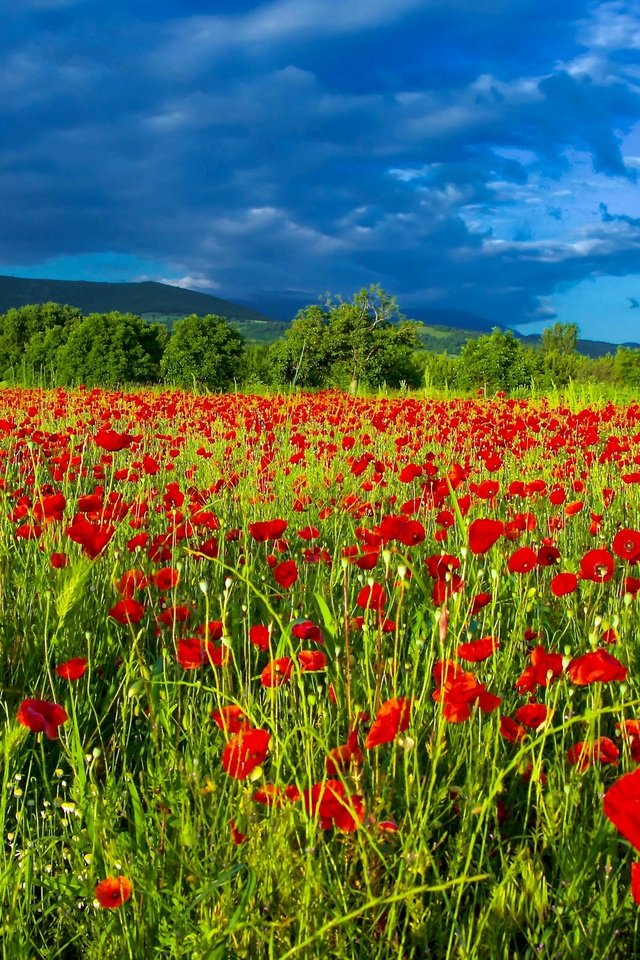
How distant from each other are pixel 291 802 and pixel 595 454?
583 centimetres

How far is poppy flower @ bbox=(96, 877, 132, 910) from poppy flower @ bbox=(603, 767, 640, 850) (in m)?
0.79

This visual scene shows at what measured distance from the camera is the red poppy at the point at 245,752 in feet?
4.39

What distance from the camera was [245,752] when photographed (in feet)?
4.50

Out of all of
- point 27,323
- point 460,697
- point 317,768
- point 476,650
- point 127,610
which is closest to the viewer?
point 460,697

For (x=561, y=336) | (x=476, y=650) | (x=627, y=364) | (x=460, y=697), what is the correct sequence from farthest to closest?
(x=561, y=336) → (x=627, y=364) → (x=476, y=650) → (x=460, y=697)

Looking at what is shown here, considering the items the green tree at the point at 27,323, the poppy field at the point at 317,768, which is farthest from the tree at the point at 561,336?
the poppy field at the point at 317,768

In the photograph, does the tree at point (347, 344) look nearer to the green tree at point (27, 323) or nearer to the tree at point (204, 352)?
the tree at point (204, 352)

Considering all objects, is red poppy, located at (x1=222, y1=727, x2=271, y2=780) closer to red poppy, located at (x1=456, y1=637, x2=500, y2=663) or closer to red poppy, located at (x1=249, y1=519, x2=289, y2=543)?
red poppy, located at (x1=456, y1=637, x2=500, y2=663)

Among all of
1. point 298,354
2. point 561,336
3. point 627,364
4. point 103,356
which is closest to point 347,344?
point 298,354

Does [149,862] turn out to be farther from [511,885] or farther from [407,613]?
[407,613]

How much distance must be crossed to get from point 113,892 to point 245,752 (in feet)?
0.99

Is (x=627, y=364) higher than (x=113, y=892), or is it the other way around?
(x=627, y=364)

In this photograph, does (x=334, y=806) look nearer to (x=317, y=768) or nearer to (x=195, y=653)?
(x=317, y=768)

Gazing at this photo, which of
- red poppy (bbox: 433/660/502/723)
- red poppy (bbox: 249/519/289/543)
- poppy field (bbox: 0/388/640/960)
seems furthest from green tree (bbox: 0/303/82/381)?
red poppy (bbox: 433/660/502/723)
